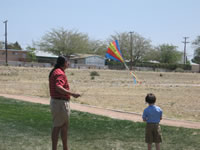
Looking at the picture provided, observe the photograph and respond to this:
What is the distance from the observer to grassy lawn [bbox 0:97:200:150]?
22.0 ft

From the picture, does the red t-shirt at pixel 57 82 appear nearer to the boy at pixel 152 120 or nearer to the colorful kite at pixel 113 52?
the boy at pixel 152 120

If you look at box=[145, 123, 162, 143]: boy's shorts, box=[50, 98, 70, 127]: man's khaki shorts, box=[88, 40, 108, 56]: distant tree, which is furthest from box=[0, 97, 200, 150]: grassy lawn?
box=[88, 40, 108, 56]: distant tree

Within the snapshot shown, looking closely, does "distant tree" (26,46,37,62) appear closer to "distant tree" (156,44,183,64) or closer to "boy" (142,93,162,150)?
"distant tree" (156,44,183,64)

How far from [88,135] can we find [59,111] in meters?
2.53

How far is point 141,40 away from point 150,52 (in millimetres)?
3815

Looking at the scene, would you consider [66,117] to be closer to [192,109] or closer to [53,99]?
[53,99]

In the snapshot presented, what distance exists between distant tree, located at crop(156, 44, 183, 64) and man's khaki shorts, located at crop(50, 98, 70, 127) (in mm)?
91357

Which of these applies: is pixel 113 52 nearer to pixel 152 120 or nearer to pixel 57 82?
pixel 152 120

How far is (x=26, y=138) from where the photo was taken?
724cm

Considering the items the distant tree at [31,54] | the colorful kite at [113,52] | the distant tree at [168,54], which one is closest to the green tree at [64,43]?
the distant tree at [31,54]

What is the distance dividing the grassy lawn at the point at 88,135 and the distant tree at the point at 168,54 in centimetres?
8747

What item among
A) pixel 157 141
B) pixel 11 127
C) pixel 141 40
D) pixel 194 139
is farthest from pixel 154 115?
pixel 141 40

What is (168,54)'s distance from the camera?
95.9 m

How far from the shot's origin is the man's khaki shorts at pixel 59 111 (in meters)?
5.42
